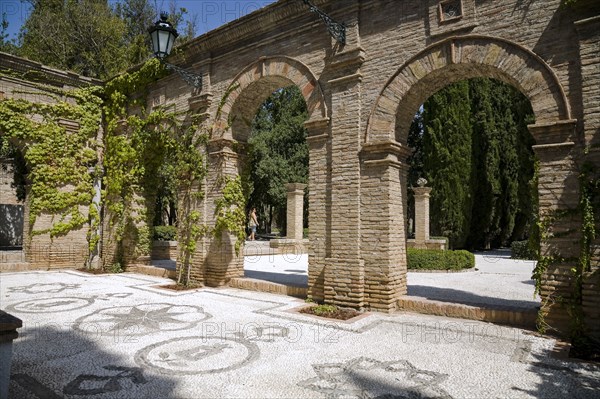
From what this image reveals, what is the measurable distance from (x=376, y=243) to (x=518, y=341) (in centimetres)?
246

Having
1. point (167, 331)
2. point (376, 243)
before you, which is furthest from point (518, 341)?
point (167, 331)

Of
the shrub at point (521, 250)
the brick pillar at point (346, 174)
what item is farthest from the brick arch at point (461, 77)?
the shrub at point (521, 250)

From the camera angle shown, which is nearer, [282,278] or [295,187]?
[282,278]

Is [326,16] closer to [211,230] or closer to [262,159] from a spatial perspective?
[211,230]

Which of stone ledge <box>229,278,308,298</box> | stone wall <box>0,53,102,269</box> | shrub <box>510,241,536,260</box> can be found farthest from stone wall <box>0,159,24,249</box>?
shrub <box>510,241,536,260</box>

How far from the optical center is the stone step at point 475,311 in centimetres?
574

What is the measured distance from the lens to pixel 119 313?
6.55m

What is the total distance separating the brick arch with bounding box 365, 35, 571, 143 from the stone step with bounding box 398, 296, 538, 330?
270 centimetres

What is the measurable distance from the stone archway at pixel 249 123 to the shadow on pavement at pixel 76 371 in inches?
154

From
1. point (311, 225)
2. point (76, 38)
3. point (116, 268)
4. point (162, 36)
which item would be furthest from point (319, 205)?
point (76, 38)

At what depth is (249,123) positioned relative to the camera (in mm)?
9680

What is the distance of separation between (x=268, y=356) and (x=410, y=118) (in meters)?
4.80

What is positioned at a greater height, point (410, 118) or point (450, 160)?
point (450, 160)

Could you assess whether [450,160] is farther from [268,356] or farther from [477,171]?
[268,356]
